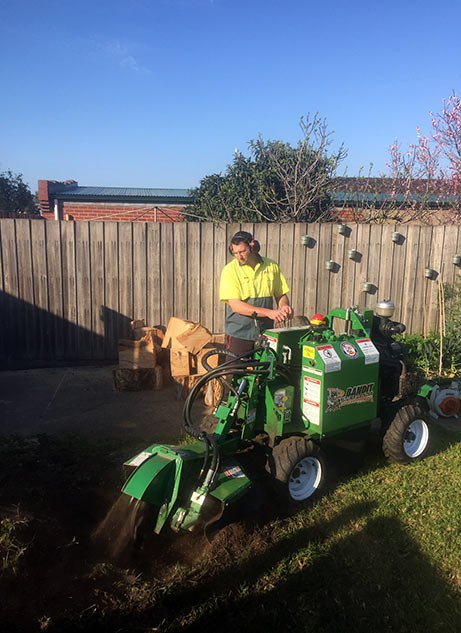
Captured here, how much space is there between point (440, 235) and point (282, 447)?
5741mm

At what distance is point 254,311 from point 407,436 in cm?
182

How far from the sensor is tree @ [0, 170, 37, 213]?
89.1ft

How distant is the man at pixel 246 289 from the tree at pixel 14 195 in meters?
26.1

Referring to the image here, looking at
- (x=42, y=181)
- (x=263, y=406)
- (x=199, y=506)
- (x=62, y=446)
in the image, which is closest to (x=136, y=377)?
(x=62, y=446)

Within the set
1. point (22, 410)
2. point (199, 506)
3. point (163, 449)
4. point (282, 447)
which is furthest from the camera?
point (22, 410)

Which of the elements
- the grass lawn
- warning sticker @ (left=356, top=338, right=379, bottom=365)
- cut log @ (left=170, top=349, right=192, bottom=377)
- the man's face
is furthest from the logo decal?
cut log @ (left=170, top=349, right=192, bottom=377)

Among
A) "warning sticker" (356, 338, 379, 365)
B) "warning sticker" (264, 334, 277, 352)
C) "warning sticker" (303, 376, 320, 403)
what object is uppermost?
"warning sticker" (264, 334, 277, 352)

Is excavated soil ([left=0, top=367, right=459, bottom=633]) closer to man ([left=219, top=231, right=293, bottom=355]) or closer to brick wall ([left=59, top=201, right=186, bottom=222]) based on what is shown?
man ([left=219, top=231, right=293, bottom=355])

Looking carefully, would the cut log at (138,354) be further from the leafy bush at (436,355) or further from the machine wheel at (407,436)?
the leafy bush at (436,355)

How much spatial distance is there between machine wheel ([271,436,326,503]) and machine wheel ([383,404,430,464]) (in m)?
0.82

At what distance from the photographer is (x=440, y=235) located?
7.79 meters

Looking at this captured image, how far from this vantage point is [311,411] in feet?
12.0

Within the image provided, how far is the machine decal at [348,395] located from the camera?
3645 millimetres

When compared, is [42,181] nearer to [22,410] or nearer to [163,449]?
[22,410]
